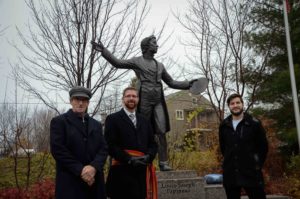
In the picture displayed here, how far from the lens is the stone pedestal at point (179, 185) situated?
221 inches

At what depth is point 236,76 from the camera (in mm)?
12906

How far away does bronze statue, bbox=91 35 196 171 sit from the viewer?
18.6ft

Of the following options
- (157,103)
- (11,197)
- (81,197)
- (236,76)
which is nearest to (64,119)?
(81,197)

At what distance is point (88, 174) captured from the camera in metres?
3.31

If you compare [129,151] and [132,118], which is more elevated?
[132,118]

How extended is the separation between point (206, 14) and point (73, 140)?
11.1 m

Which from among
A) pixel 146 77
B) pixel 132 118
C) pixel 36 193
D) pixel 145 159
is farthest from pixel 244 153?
pixel 36 193

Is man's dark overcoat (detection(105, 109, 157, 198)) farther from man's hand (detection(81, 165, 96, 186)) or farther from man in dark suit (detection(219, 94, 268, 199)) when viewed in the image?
man in dark suit (detection(219, 94, 268, 199))

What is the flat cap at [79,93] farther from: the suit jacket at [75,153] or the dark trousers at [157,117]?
the dark trousers at [157,117]

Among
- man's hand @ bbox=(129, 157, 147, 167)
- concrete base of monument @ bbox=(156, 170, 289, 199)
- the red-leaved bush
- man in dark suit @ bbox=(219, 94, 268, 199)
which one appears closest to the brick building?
the red-leaved bush

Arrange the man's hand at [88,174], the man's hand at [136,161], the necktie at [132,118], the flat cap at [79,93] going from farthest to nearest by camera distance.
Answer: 1. the necktie at [132,118]
2. the man's hand at [136,161]
3. the flat cap at [79,93]
4. the man's hand at [88,174]

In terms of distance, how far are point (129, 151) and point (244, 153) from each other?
1327 mm

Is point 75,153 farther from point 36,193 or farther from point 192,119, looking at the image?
point 192,119

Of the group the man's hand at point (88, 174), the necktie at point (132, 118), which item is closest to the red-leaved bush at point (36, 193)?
the necktie at point (132, 118)
